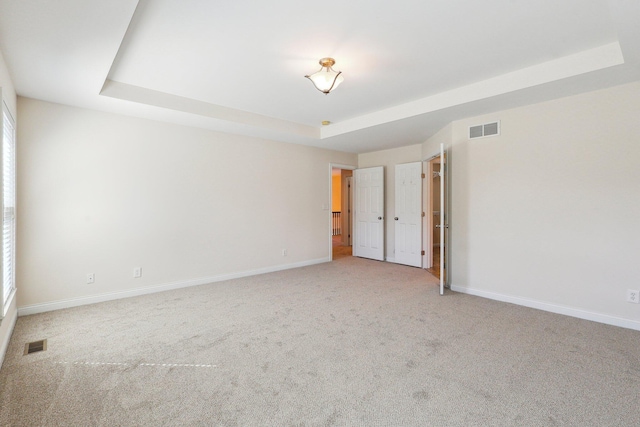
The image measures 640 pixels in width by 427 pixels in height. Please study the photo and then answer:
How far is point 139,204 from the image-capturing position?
4.02 meters

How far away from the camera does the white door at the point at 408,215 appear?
225 inches

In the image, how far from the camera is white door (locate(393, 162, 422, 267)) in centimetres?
571

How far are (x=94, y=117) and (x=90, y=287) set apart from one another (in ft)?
7.02

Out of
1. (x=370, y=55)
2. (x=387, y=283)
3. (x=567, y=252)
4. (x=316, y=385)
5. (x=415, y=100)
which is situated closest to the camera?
(x=316, y=385)

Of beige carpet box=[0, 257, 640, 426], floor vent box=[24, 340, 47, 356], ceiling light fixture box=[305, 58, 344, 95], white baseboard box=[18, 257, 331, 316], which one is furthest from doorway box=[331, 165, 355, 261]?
floor vent box=[24, 340, 47, 356]

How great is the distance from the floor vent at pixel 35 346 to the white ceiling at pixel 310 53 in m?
2.46

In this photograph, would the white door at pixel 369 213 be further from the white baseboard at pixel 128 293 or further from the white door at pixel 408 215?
the white baseboard at pixel 128 293

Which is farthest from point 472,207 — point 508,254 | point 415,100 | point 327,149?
point 327,149

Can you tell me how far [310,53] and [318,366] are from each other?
2696 mm

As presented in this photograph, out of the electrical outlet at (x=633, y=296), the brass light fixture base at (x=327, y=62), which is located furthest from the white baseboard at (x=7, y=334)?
the electrical outlet at (x=633, y=296)

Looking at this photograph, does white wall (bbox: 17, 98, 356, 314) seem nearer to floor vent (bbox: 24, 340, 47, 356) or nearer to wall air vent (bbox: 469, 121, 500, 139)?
floor vent (bbox: 24, 340, 47, 356)

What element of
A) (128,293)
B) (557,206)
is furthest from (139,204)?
(557,206)

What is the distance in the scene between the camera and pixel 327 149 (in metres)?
6.29

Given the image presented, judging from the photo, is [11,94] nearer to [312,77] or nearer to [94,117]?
[94,117]
